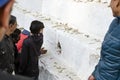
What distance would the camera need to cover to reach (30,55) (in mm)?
4020

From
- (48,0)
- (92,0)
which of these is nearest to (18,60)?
(92,0)

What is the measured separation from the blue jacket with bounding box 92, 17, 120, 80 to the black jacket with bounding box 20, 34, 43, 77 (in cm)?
145

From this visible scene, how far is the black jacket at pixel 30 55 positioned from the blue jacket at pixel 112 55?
4.77 ft

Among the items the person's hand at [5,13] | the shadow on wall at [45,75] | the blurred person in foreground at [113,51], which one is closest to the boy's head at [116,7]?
the blurred person in foreground at [113,51]

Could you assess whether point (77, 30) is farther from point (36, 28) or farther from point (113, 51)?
point (113, 51)

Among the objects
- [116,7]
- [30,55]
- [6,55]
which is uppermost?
[116,7]

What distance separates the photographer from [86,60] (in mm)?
3742

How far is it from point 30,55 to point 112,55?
1708 mm

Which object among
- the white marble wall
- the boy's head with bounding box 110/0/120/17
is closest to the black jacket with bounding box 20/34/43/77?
the white marble wall

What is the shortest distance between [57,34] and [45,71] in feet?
1.86

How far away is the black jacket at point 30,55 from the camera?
3.94 metres

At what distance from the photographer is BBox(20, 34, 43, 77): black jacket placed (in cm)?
394

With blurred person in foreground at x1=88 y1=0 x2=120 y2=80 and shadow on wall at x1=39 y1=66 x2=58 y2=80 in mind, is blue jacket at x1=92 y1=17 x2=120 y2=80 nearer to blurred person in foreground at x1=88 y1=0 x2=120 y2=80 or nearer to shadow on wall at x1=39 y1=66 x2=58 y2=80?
blurred person in foreground at x1=88 y1=0 x2=120 y2=80

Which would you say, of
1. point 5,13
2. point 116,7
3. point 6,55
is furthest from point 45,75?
point 5,13
